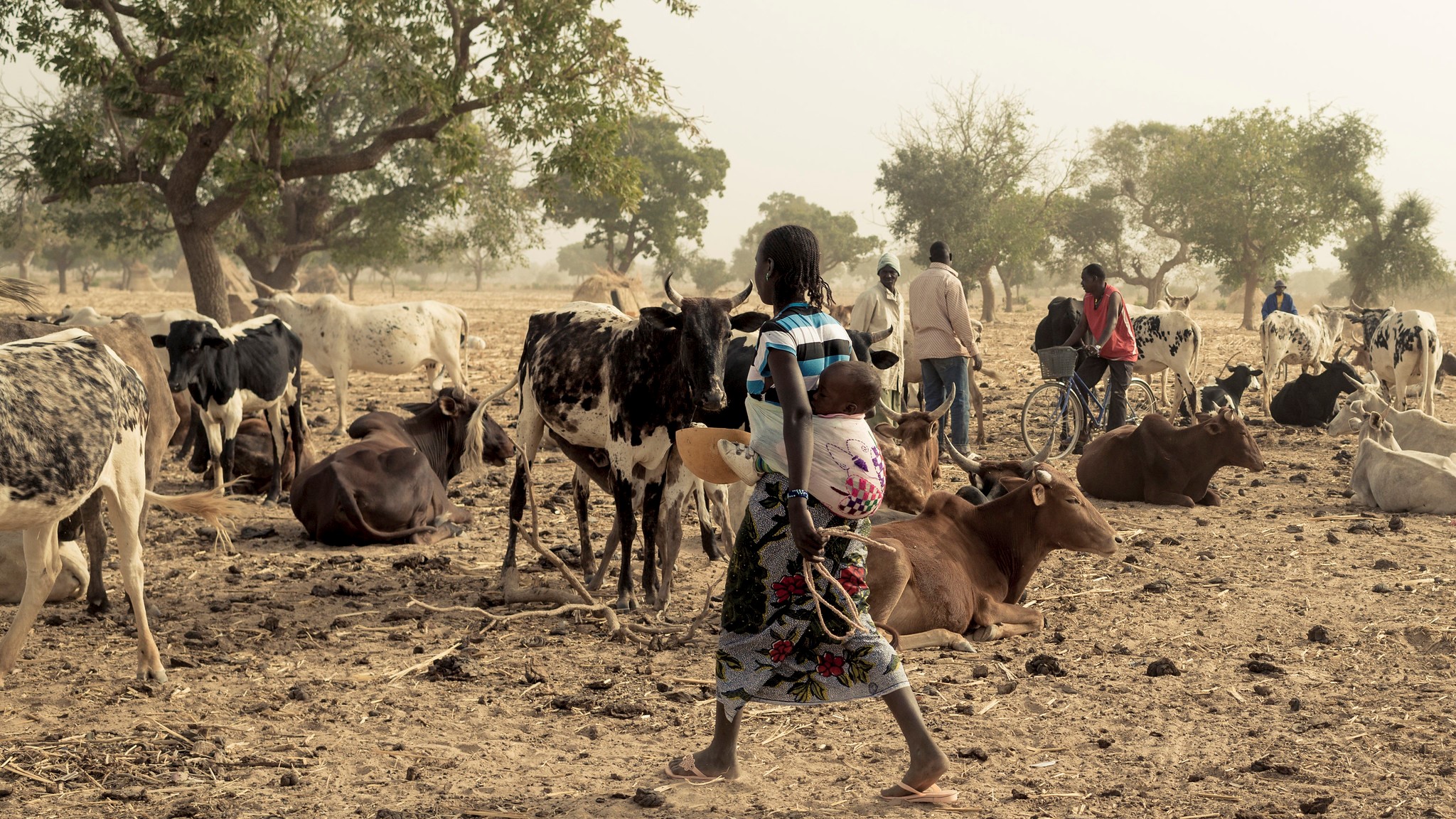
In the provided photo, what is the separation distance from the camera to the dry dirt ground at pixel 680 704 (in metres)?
4.32

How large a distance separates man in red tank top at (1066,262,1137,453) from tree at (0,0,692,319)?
8767 mm

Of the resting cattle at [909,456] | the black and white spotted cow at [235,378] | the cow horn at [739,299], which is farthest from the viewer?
the black and white spotted cow at [235,378]

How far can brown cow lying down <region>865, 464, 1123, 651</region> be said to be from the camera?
6188 mm

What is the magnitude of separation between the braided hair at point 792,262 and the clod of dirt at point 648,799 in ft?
5.91

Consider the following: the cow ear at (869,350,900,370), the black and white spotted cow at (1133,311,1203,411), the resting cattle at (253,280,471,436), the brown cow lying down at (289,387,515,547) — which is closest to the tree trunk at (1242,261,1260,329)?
the black and white spotted cow at (1133,311,1203,411)

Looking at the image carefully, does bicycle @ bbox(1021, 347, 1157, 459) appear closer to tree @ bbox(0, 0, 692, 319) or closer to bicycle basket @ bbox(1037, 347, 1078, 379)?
bicycle basket @ bbox(1037, 347, 1078, 379)

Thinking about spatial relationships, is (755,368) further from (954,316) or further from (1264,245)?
(1264,245)

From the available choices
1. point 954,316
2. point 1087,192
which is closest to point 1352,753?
point 954,316

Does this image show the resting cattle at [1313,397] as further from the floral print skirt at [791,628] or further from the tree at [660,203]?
the tree at [660,203]

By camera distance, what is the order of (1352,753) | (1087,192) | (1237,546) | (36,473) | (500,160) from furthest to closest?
(1087,192)
(500,160)
(1237,546)
(36,473)
(1352,753)

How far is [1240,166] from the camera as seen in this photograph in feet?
147

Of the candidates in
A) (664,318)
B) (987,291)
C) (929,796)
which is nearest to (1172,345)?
(664,318)

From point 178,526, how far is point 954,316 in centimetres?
690

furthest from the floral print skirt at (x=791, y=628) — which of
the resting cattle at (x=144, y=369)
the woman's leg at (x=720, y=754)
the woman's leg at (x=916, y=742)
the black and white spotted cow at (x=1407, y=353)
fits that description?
the black and white spotted cow at (x=1407, y=353)
